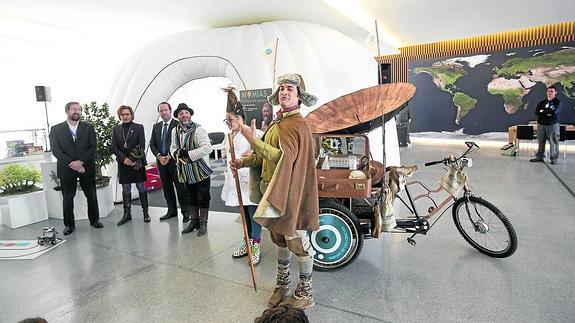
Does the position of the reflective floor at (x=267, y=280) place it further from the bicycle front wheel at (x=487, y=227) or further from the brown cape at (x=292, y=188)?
the brown cape at (x=292, y=188)

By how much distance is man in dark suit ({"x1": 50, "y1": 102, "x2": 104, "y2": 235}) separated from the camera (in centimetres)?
413

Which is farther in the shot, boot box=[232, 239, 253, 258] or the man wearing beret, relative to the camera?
the man wearing beret

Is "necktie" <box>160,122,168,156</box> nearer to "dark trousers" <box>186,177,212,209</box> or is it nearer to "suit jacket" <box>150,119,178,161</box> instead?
"suit jacket" <box>150,119,178,161</box>

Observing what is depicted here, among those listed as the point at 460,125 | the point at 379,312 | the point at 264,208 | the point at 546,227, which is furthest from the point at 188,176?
the point at 460,125

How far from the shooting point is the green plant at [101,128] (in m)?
4.83

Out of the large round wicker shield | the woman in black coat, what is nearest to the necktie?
the woman in black coat

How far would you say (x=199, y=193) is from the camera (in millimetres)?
3990

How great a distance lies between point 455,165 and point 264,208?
1881mm

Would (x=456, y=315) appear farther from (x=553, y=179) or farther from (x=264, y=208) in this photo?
(x=553, y=179)

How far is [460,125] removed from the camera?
40.2ft

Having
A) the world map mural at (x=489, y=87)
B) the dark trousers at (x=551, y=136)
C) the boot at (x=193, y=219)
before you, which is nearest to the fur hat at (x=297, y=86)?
the boot at (x=193, y=219)

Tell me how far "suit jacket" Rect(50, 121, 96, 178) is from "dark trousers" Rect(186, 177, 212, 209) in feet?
4.36

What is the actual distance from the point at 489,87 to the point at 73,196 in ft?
39.3

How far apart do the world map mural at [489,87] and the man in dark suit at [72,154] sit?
11.4 meters
